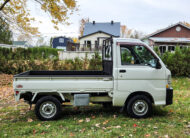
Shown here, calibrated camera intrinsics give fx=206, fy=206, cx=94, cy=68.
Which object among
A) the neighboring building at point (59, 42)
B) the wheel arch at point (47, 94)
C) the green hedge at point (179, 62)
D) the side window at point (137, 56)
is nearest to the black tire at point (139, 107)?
the side window at point (137, 56)

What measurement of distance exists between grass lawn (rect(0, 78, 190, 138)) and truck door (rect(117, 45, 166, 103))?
81 centimetres

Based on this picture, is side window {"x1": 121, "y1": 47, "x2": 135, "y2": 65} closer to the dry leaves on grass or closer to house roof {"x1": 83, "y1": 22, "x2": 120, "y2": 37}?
the dry leaves on grass

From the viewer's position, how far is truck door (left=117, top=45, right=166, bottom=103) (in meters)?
5.72

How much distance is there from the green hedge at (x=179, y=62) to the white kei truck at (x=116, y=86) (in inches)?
372

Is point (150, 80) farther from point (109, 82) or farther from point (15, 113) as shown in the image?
point (15, 113)

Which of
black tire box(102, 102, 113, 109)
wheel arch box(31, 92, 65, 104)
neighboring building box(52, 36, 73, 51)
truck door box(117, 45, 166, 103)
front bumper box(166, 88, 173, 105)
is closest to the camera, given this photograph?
wheel arch box(31, 92, 65, 104)

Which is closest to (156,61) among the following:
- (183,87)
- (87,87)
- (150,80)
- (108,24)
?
(150,80)

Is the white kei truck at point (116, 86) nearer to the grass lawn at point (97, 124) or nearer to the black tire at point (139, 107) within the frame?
the black tire at point (139, 107)

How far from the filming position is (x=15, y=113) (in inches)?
263

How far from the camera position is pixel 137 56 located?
6055 mm

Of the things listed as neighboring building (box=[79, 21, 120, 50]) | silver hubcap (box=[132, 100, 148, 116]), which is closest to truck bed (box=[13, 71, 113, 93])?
silver hubcap (box=[132, 100, 148, 116])

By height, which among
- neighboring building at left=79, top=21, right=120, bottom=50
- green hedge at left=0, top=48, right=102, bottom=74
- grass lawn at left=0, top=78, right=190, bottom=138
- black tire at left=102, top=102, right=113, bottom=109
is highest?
neighboring building at left=79, top=21, right=120, bottom=50

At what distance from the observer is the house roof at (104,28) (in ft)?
128

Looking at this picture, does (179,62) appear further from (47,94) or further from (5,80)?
(5,80)
